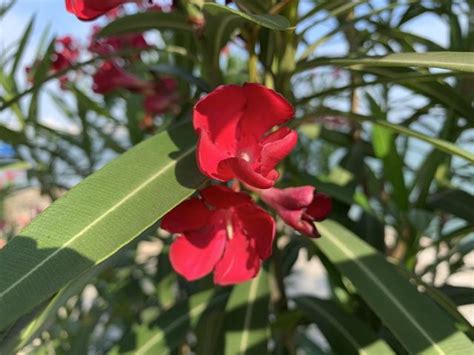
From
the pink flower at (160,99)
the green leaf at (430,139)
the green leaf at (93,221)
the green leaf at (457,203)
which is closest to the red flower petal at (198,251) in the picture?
the green leaf at (93,221)

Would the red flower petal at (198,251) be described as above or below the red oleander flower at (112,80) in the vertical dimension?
above

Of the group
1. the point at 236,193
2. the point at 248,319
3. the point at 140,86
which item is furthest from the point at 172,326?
the point at 140,86

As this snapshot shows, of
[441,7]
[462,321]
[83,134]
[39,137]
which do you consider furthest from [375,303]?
[39,137]

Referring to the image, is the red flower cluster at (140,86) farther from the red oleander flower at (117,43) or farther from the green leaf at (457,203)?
the green leaf at (457,203)

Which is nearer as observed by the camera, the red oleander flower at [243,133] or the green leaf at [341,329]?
the red oleander flower at [243,133]

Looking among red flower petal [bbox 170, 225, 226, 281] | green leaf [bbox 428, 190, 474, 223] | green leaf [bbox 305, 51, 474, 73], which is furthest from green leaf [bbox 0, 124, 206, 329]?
green leaf [bbox 428, 190, 474, 223]
